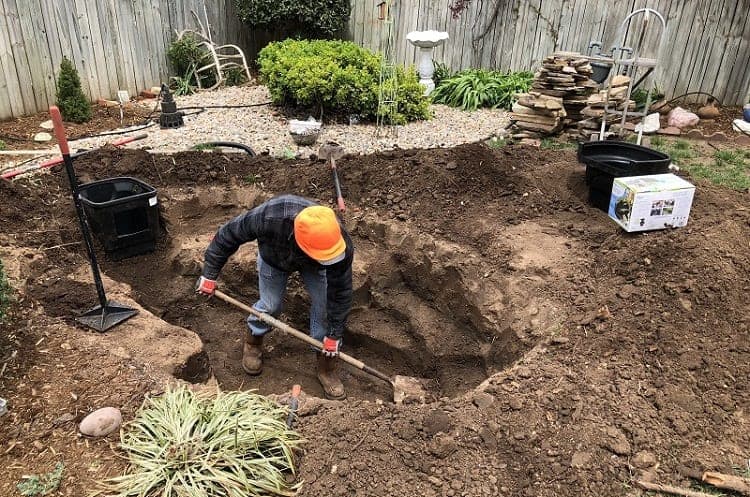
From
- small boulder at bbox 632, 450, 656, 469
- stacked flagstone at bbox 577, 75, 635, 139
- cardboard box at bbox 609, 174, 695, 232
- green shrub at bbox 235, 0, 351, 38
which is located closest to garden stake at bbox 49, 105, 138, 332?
small boulder at bbox 632, 450, 656, 469

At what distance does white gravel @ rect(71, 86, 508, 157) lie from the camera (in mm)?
7434

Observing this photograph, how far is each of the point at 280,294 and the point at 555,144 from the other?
4785mm

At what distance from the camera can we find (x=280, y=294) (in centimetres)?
452

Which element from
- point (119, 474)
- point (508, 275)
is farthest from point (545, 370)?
point (119, 474)

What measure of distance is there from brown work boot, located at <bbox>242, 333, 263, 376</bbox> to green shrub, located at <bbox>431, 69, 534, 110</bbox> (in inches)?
252

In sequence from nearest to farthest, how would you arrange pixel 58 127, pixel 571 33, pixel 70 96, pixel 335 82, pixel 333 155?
pixel 58 127 < pixel 333 155 < pixel 335 82 < pixel 70 96 < pixel 571 33

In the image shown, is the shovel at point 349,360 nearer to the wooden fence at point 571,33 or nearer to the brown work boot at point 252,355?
the brown work boot at point 252,355

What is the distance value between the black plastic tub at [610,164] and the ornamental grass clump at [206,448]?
3.80 meters

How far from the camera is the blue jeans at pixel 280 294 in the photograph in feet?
14.2

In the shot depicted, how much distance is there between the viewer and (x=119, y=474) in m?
2.91

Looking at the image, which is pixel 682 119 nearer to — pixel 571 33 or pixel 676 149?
pixel 676 149

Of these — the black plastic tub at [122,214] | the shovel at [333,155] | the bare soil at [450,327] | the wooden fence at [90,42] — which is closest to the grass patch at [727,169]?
the bare soil at [450,327]

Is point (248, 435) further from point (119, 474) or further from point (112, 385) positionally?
point (112, 385)

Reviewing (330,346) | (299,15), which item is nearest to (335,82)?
(299,15)
